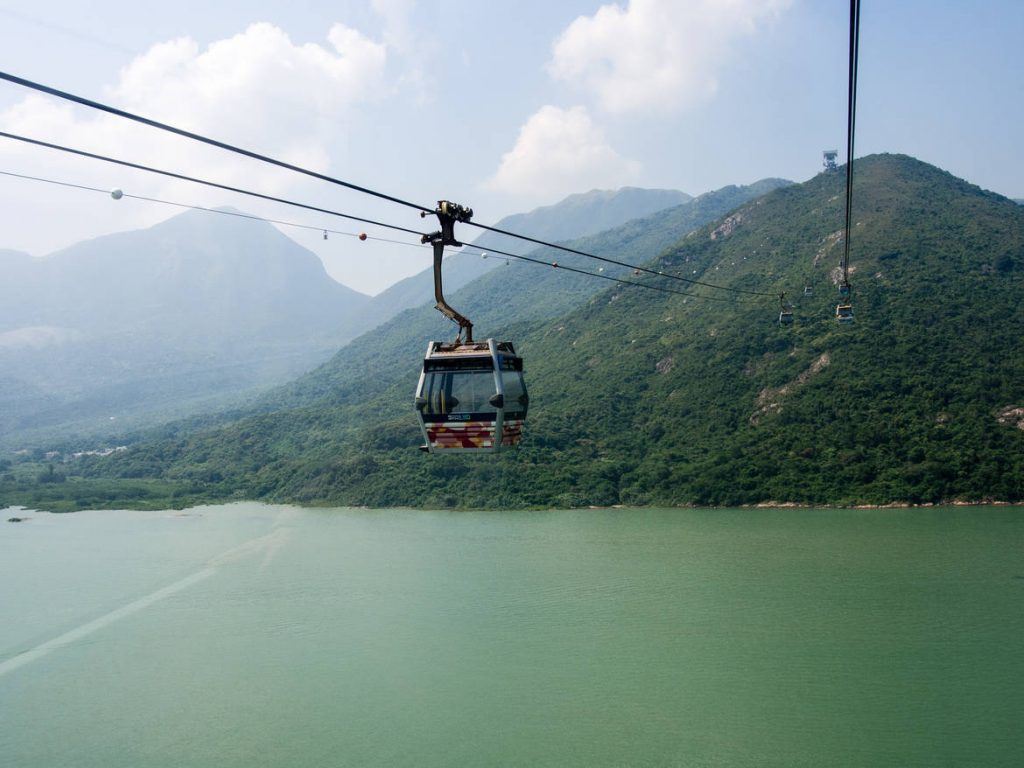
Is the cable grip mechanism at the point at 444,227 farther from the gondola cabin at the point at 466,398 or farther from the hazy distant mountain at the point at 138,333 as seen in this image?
the hazy distant mountain at the point at 138,333

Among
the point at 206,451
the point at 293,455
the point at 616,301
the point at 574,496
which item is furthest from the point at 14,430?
the point at 574,496

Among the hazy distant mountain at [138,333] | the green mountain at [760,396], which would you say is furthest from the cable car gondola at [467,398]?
the hazy distant mountain at [138,333]

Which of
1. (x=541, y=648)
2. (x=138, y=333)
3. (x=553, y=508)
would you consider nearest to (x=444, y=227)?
(x=541, y=648)

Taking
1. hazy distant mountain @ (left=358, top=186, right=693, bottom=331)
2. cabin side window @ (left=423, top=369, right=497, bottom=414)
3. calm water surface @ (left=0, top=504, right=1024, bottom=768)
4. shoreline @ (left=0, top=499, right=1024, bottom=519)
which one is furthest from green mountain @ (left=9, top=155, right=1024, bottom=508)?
hazy distant mountain @ (left=358, top=186, right=693, bottom=331)

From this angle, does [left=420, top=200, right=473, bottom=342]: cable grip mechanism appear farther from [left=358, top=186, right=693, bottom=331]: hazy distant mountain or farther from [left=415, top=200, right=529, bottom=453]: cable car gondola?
[left=358, top=186, right=693, bottom=331]: hazy distant mountain

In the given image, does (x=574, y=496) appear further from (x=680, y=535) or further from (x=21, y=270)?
(x=21, y=270)
